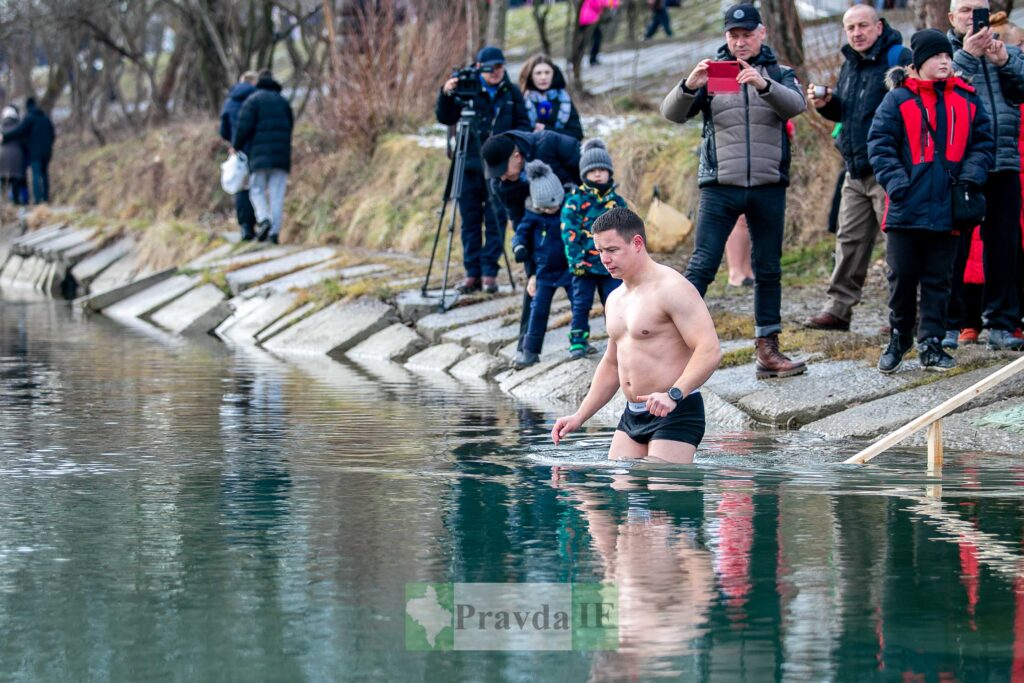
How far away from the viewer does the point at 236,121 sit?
62.8 feet

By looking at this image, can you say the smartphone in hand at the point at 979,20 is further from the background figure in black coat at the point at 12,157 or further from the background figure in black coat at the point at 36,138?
the background figure in black coat at the point at 12,157

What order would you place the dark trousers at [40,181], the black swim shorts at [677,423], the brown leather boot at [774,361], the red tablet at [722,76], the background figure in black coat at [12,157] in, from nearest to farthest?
1. the black swim shorts at [677,423]
2. the red tablet at [722,76]
3. the brown leather boot at [774,361]
4. the background figure in black coat at [12,157]
5. the dark trousers at [40,181]

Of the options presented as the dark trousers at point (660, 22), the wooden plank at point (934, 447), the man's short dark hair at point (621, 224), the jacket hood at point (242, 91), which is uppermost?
the dark trousers at point (660, 22)

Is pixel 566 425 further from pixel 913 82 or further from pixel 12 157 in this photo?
pixel 12 157

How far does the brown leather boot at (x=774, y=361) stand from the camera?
978 centimetres

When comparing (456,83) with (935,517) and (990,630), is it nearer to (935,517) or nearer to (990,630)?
(935,517)

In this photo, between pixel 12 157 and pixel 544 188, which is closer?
pixel 544 188

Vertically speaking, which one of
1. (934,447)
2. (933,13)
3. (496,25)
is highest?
(496,25)

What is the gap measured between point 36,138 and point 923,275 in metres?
22.4

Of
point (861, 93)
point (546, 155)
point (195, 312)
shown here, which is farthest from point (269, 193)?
point (861, 93)

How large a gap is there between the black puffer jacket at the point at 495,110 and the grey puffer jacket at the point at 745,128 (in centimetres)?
335

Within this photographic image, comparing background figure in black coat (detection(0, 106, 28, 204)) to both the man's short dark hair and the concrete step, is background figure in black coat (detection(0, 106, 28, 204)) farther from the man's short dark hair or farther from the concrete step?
the man's short dark hair

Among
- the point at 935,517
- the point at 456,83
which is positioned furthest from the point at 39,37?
the point at 935,517

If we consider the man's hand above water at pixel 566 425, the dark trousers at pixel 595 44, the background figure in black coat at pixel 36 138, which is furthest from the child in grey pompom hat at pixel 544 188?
the background figure in black coat at pixel 36 138
